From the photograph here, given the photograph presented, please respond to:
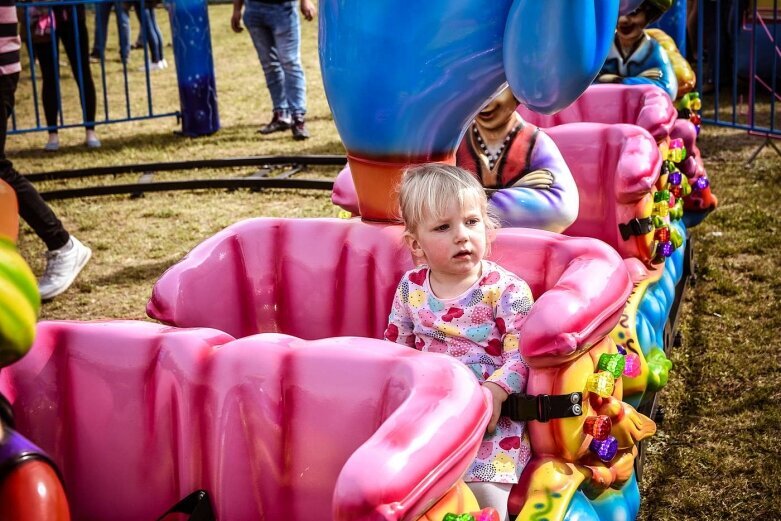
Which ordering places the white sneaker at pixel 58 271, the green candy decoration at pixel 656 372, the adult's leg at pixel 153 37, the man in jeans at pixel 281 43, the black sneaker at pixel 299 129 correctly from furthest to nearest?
the adult's leg at pixel 153 37, the black sneaker at pixel 299 129, the man in jeans at pixel 281 43, the white sneaker at pixel 58 271, the green candy decoration at pixel 656 372

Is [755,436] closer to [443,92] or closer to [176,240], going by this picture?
[443,92]

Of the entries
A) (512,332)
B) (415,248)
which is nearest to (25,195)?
(415,248)

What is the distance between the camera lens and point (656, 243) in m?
3.25

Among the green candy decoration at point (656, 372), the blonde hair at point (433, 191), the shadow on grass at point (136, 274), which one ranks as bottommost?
the shadow on grass at point (136, 274)

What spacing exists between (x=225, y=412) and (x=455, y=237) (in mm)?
660

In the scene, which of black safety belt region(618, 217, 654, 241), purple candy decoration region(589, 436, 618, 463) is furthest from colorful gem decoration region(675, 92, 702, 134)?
purple candy decoration region(589, 436, 618, 463)

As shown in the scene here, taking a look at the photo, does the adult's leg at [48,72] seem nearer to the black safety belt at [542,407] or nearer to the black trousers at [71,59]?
the black trousers at [71,59]

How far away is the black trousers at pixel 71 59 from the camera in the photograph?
6957mm

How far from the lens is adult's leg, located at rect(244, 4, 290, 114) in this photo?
675 cm

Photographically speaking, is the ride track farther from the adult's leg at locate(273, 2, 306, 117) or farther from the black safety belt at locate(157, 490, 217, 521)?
the black safety belt at locate(157, 490, 217, 521)

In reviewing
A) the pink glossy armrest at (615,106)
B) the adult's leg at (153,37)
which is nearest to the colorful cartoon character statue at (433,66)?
the pink glossy armrest at (615,106)

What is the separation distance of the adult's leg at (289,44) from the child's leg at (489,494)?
5.16 metres

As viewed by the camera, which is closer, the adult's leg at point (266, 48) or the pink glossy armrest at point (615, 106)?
the pink glossy armrest at point (615, 106)

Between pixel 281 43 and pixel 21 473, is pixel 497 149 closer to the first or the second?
pixel 21 473
